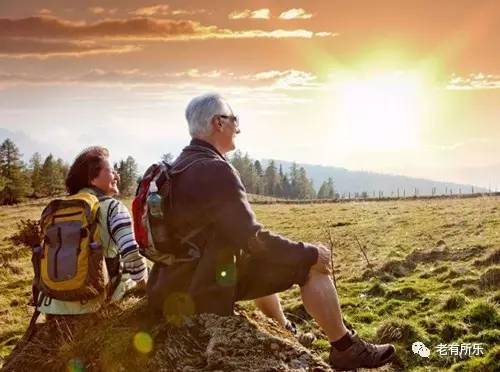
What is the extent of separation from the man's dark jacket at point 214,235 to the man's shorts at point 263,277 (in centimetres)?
7

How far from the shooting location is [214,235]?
5.57m

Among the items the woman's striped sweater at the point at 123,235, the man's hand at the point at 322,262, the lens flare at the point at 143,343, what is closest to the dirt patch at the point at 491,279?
the man's hand at the point at 322,262

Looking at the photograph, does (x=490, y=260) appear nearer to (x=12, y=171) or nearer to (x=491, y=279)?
(x=491, y=279)

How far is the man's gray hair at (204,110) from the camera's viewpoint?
5.78 metres

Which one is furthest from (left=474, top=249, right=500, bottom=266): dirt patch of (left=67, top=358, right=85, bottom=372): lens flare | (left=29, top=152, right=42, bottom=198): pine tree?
(left=29, top=152, right=42, bottom=198): pine tree

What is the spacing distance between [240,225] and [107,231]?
6.70ft

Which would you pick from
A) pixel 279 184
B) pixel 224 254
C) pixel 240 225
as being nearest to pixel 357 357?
pixel 224 254

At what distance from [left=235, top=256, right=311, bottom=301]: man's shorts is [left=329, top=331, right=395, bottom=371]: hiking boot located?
784mm

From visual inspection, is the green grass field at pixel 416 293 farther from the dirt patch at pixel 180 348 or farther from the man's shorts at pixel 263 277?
the dirt patch at pixel 180 348

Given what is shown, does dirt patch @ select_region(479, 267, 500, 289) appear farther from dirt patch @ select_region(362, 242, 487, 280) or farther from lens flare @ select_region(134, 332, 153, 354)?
lens flare @ select_region(134, 332, 153, 354)

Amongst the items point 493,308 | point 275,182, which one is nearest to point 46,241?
point 493,308

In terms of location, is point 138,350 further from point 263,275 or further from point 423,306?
point 423,306

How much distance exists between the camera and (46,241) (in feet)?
21.2

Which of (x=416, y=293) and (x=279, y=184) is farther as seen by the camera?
(x=279, y=184)
